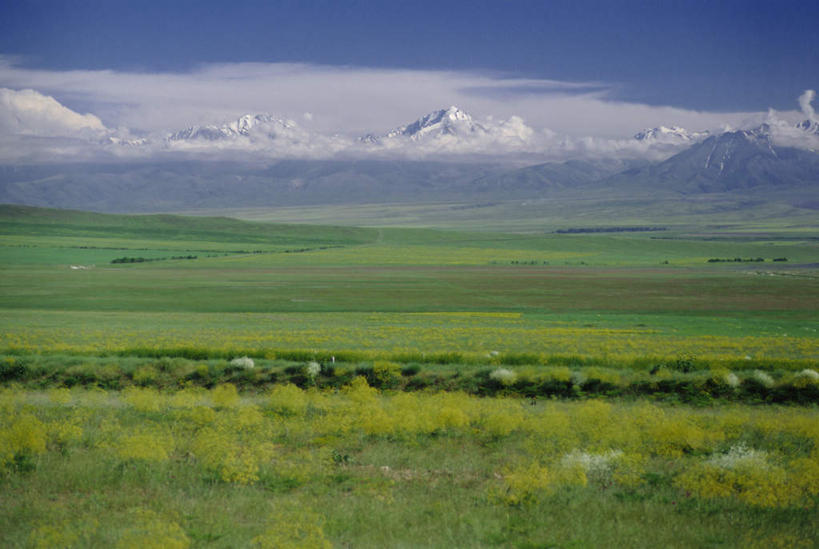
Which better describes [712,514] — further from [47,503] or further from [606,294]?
[606,294]

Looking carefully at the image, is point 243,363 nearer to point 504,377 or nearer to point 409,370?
point 409,370

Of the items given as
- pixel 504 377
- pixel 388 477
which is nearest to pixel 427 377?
pixel 504 377

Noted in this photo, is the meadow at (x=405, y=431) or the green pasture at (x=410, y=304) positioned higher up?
the meadow at (x=405, y=431)

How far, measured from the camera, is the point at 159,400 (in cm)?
2362

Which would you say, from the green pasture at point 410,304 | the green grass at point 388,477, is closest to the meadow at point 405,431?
the green grass at point 388,477

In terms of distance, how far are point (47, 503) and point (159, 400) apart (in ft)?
29.5

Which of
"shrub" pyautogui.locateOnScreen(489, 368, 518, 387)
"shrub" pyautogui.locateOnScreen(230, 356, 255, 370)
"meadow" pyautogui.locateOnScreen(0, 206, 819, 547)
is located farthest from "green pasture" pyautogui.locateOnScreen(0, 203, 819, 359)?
"shrub" pyautogui.locateOnScreen(489, 368, 518, 387)

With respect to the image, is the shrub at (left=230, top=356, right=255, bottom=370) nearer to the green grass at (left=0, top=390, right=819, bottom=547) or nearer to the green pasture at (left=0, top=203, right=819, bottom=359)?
the green pasture at (left=0, top=203, right=819, bottom=359)

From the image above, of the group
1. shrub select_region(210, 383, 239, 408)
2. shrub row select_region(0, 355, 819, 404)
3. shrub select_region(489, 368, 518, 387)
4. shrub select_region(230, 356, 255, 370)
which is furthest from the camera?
shrub select_region(230, 356, 255, 370)

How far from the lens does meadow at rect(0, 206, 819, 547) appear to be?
45.0 ft

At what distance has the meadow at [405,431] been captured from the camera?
1370 cm

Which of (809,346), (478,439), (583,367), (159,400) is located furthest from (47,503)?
(809,346)

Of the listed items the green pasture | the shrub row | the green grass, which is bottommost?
the green pasture

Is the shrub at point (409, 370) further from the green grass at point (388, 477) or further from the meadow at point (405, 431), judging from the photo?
the green grass at point (388, 477)
